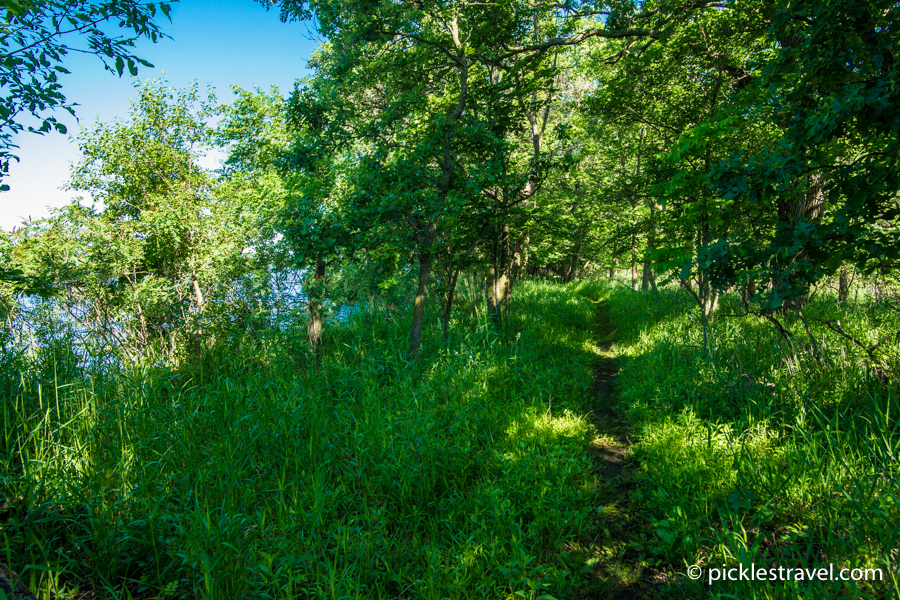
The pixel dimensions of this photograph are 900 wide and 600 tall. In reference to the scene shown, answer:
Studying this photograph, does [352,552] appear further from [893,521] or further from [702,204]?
[702,204]

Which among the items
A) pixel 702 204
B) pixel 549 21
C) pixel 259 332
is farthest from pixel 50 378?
pixel 549 21

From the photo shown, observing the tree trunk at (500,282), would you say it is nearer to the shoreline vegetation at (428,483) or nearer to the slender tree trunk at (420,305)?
the slender tree trunk at (420,305)

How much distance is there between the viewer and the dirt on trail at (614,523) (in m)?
2.69

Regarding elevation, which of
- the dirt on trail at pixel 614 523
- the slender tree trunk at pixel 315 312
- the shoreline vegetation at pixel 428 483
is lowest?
the dirt on trail at pixel 614 523

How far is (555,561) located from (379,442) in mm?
1699

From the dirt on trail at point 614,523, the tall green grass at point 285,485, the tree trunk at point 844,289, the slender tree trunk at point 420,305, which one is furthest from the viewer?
the tree trunk at point 844,289

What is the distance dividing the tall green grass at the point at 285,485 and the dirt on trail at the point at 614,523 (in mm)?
145

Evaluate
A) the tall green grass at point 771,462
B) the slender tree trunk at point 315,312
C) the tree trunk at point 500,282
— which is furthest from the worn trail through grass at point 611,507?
the slender tree trunk at point 315,312

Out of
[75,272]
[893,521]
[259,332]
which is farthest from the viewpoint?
[75,272]

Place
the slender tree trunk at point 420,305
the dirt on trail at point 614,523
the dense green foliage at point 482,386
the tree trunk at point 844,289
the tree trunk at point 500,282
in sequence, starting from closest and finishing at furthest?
the dense green foliage at point 482,386, the dirt on trail at point 614,523, the slender tree trunk at point 420,305, the tree trunk at point 844,289, the tree trunk at point 500,282

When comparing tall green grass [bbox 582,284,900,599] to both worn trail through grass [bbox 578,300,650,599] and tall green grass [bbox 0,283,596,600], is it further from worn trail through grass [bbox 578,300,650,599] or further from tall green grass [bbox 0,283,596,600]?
tall green grass [bbox 0,283,596,600]

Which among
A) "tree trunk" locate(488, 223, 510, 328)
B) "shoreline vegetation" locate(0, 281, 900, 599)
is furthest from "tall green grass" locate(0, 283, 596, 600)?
"tree trunk" locate(488, 223, 510, 328)

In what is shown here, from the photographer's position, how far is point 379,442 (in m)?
3.77

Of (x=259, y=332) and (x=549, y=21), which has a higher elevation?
(x=549, y=21)
